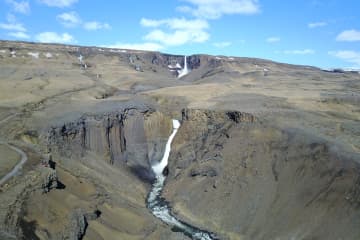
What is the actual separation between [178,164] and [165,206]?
9284 mm

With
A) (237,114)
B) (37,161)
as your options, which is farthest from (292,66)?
(37,161)

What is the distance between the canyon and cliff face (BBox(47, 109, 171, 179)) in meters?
0.16

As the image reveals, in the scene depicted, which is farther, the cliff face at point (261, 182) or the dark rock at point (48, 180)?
the cliff face at point (261, 182)

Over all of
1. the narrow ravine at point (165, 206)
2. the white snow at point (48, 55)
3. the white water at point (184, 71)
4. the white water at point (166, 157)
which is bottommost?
the narrow ravine at point (165, 206)

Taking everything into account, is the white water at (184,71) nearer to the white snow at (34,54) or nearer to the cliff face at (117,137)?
the white snow at (34,54)

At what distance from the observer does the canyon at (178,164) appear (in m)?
37.2

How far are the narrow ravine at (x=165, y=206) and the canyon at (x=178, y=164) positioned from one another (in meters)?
0.40

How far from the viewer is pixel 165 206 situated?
5381 cm

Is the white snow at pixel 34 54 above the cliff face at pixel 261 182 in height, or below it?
above

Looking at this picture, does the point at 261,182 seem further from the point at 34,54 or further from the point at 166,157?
the point at 34,54

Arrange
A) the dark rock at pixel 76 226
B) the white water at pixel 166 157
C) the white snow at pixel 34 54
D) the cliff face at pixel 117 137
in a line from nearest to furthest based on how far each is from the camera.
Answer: the dark rock at pixel 76 226, the cliff face at pixel 117 137, the white water at pixel 166 157, the white snow at pixel 34 54

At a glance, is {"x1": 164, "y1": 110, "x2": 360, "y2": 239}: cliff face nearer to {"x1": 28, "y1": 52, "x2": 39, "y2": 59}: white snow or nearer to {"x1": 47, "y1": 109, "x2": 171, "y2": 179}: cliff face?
{"x1": 47, "y1": 109, "x2": 171, "y2": 179}: cliff face

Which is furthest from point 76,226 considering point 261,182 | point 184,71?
point 184,71

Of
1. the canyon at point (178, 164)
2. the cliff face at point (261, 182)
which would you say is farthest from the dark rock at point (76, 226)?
the cliff face at point (261, 182)
